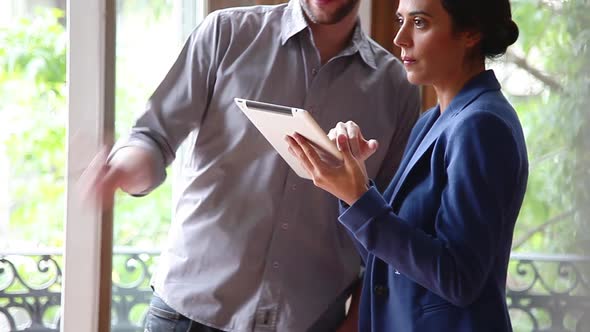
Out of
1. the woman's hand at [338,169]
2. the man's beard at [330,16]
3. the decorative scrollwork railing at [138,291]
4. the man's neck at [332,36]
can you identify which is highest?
the man's beard at [330,16]

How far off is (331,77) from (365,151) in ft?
1.17

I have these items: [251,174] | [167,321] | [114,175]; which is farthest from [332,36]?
[167,321]

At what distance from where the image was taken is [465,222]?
127 cm

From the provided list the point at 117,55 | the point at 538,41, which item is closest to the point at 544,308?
the point at 538,41

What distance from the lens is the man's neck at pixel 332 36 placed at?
180 centimetres

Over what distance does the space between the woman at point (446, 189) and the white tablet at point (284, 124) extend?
0.08 ft

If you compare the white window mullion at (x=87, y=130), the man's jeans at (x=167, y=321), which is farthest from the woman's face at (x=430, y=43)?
the white window mullion at (x=87, y=130)

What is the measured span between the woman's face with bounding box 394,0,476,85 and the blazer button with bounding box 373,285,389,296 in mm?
400

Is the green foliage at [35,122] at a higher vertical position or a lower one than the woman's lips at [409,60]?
lower

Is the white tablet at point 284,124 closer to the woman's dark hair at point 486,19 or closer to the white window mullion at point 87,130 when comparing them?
the woman's dark hair at point 486,19

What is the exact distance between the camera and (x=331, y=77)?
177 centimetres

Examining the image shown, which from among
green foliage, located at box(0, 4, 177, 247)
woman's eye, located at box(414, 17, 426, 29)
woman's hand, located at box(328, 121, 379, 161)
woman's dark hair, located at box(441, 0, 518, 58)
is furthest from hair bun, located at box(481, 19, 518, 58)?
green foliage, located at box(0, 4, 177, 247)

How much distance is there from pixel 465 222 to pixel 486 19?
1.27 ft

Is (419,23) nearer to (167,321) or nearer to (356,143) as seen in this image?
(356,143)
